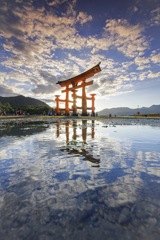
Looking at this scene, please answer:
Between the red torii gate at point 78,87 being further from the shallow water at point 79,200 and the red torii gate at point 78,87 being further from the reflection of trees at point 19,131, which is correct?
the shallow water at point 79,200

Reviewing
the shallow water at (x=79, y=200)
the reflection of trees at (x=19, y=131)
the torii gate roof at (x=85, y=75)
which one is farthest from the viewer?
the torii gate roof at (x=85, y=75)

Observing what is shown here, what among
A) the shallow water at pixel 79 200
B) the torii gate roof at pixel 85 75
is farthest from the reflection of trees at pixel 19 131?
the torii gate roof at pixel 85 75

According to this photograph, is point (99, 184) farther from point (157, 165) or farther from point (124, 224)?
point (157, 165)

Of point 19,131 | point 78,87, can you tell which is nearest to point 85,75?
point 78,87

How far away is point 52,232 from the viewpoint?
128cm

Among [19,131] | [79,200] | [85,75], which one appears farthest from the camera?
[85,75]

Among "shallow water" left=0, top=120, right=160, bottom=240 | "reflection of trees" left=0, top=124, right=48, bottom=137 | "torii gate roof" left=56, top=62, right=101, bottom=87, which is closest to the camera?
"shallow water" left=0, top=120, right=160, bottom=240

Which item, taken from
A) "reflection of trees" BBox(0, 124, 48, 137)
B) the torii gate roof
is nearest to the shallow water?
"reflection of trees" BBox(0, 124, 48, 137)

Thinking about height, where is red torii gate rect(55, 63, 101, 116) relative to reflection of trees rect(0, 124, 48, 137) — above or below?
above

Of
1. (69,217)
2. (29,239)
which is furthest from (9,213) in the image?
(69,217)

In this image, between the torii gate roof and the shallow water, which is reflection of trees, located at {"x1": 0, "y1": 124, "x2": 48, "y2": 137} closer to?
the shallow water

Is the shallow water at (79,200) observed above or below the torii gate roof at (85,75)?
below

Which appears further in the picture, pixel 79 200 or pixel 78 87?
pixel 78 87

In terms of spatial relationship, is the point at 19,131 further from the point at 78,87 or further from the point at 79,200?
the point at 78,87
